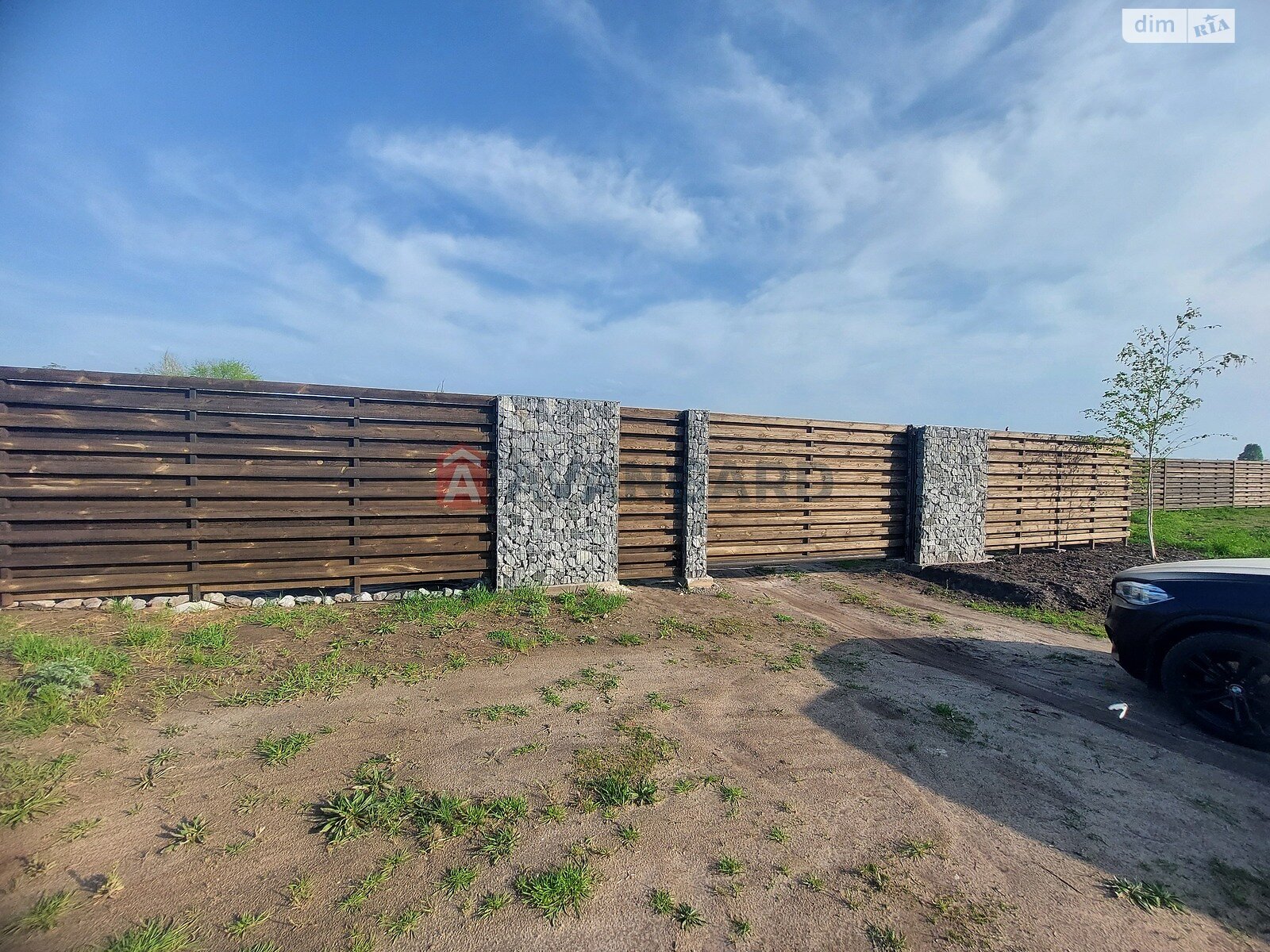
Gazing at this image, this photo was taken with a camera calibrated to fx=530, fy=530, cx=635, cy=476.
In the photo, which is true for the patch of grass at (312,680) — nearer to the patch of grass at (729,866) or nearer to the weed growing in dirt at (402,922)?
the weed growing in dirt at (402,922)

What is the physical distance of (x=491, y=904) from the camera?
2158 mm

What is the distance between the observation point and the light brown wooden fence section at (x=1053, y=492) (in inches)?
400

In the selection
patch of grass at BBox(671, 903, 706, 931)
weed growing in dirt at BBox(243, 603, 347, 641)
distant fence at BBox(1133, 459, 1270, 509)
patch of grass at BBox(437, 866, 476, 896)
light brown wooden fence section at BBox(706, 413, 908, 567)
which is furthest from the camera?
distant fence at BBox(1133, 459, 1270, 509)

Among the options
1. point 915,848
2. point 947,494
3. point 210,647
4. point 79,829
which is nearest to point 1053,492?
point 947,494

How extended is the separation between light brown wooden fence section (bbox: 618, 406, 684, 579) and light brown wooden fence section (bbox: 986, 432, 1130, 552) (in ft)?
21.1

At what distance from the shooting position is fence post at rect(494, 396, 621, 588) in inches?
268

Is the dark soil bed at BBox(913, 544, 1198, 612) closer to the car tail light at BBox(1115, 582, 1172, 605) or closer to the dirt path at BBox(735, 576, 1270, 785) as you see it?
the dirt path at BBox(735, 576, 1270, 785)

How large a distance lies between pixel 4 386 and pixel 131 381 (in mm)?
998

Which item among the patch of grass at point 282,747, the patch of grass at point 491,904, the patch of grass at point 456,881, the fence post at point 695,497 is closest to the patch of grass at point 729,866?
the patch of grass at point 491,904

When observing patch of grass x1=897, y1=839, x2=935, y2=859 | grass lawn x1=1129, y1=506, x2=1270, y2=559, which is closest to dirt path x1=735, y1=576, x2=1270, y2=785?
patch of grass x1=897, y1=839, x2=935, y2=859

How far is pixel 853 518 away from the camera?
9195mm

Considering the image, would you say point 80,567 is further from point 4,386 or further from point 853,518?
point 853,518

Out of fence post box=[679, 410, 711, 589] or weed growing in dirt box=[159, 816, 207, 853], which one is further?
fence post box=[679, 410, 711, 589]

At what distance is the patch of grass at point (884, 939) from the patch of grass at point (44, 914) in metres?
3.09
